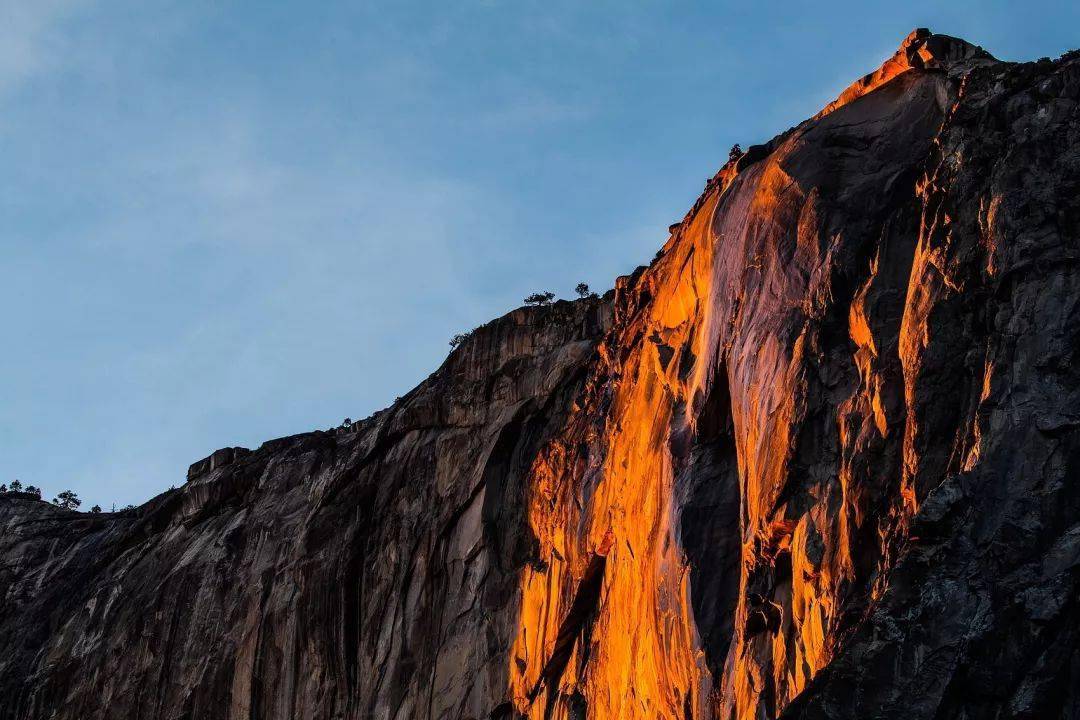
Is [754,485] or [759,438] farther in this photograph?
[759,438]

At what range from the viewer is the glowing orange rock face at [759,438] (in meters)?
23.1

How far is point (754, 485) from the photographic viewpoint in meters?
25.4

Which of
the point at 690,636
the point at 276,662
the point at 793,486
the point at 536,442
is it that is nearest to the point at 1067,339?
the point at 793,486

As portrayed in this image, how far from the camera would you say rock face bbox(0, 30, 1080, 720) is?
64.6 feet

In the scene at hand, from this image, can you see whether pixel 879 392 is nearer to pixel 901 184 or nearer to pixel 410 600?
pixel 901 184

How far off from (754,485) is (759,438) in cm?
86

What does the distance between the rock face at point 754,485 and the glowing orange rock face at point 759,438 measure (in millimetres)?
70

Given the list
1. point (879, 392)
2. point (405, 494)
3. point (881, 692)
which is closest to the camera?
point (881, 692)

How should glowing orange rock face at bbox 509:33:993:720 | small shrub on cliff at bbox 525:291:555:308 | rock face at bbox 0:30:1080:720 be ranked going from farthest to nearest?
1. small shrub on cliff at bbox 525:291:555:308
2. glowing orange rock face at bbox 509:33:993:720
3. rock face at bbox 0:30:1080:720

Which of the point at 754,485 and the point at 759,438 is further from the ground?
the point at 759,438

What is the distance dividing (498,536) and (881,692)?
2222cm

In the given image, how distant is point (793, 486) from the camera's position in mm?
24344

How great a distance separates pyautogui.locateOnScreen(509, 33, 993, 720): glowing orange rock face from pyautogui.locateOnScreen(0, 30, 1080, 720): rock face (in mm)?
70

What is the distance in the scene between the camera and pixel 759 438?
25703mm
